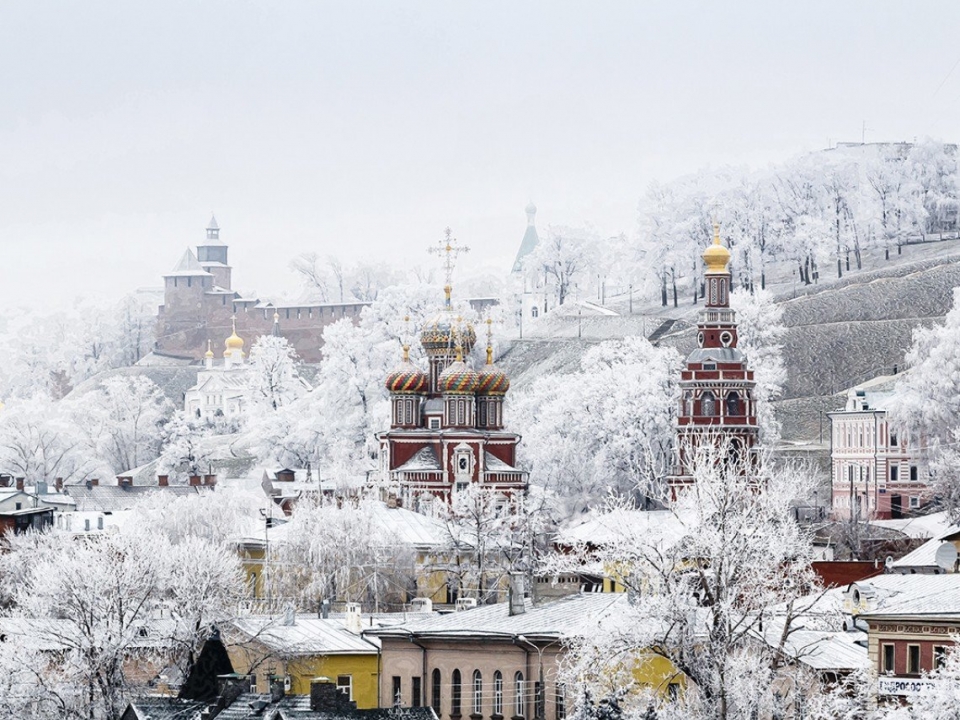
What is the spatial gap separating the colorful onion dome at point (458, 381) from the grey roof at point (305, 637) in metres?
49.2

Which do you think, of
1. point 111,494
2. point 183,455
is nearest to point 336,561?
point 111,494

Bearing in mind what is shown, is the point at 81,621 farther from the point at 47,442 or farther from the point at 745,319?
the point at 47,442

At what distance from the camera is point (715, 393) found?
112m

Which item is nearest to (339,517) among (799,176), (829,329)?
(829,329)

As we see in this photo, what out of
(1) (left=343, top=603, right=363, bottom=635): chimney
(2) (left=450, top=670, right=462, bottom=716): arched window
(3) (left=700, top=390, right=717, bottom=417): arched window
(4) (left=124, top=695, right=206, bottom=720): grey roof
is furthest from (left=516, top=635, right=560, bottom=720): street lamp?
(3) (left=700, top=390, right=717, bottom=417): arched window

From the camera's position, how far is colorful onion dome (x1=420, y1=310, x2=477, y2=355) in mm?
125625

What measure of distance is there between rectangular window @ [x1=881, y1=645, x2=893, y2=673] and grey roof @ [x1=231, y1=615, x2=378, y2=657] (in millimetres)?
13886

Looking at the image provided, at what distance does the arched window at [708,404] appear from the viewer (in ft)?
367

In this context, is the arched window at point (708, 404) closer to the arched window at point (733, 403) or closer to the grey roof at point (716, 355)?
the arched window at point (733, 403)

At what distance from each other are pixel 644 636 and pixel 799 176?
13915 centimetres

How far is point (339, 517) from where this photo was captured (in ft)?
327

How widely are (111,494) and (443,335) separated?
3006 centimetres

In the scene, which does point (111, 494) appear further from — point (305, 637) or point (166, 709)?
point (166, 709)

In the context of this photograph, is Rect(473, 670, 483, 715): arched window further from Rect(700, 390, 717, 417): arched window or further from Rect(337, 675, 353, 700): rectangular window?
Rect(700, 390, 717, 417): arched window
